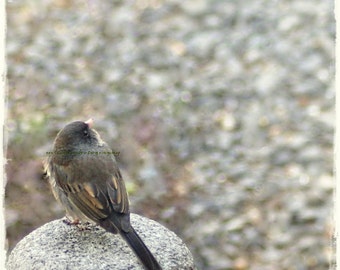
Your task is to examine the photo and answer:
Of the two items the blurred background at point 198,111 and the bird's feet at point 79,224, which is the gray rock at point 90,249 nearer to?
the bird's feet at point 79,224

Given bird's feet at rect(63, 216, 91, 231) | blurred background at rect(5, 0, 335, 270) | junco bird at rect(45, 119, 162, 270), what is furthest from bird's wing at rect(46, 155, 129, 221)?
blurred background at rect(5, 0, 335, 270)

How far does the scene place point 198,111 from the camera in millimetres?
7234

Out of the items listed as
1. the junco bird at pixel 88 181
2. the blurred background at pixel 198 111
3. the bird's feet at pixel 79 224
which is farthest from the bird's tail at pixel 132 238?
the blurred background at pixel 198 111

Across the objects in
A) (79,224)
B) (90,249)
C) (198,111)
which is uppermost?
(198,111)

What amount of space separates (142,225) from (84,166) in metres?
0.48

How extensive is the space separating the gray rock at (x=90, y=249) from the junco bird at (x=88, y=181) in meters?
0.11

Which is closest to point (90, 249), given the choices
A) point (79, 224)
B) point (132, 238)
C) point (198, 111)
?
point (132, 238)

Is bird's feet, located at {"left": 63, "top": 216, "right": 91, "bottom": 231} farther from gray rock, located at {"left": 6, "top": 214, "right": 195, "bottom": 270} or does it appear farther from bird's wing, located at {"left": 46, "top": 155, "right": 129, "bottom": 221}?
bird's wing, located at {"left": 46, "top": 155, "right": 129, "bottom": 221}

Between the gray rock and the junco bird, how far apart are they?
0.11m

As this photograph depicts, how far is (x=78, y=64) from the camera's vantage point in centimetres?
799

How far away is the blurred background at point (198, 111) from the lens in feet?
19.9

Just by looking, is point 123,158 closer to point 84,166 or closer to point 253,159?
point 253,159

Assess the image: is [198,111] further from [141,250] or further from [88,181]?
[141,250]

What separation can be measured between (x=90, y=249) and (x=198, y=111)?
3259mm
